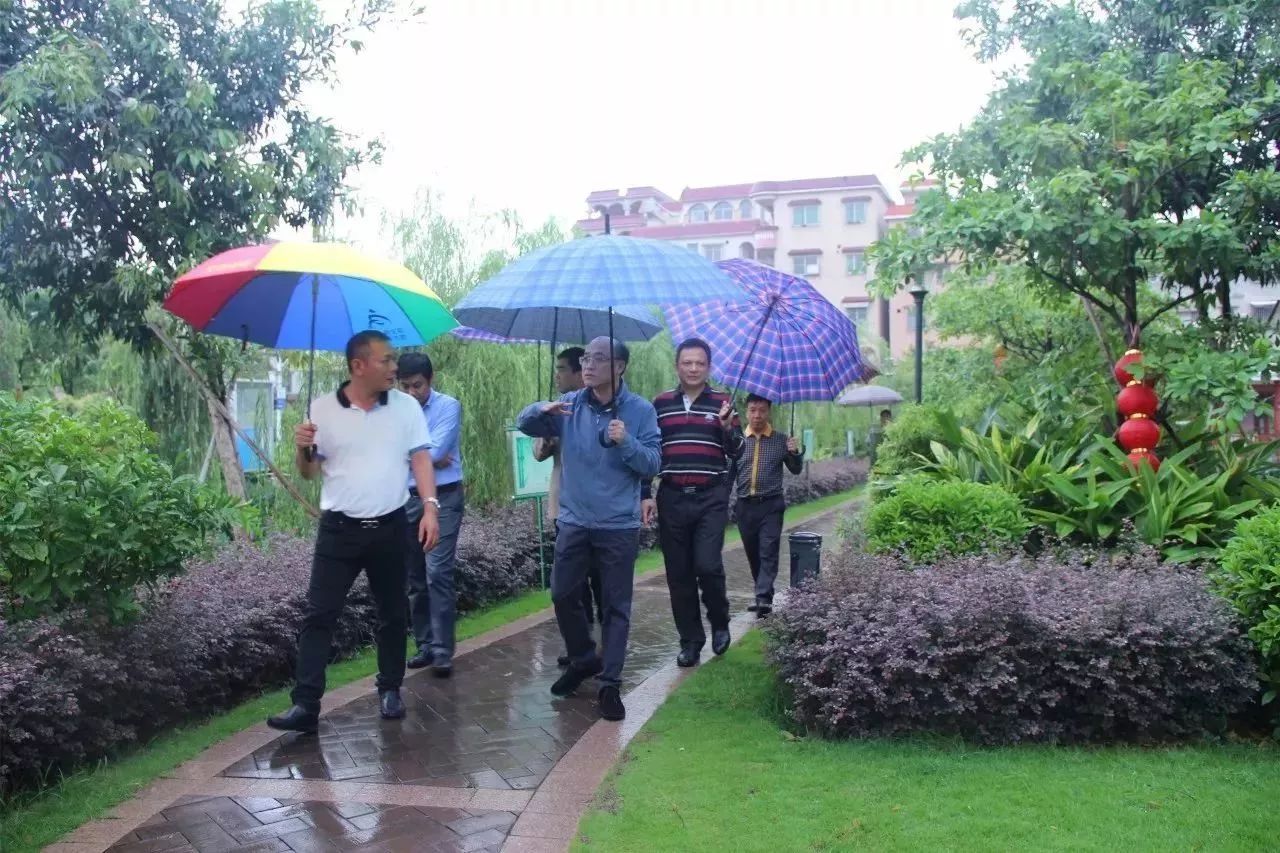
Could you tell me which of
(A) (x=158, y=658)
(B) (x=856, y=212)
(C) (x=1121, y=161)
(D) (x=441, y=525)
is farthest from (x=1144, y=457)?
(B) (x=856, y=212)

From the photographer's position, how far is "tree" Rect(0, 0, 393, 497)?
705cm

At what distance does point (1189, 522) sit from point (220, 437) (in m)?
6.83

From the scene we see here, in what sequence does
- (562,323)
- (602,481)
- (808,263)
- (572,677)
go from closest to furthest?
(602,481) < (572,677) < (562,323) < (808,263)

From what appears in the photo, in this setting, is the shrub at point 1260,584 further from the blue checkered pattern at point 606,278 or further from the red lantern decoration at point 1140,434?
the blue checkered pattern at point 606,278

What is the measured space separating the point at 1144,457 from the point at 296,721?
5050 mm

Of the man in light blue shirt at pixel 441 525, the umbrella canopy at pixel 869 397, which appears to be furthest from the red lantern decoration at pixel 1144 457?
the umbrella canopy at pixel 869 397

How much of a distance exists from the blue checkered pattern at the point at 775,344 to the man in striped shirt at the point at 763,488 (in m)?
0.69

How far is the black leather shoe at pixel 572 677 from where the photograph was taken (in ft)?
19.9

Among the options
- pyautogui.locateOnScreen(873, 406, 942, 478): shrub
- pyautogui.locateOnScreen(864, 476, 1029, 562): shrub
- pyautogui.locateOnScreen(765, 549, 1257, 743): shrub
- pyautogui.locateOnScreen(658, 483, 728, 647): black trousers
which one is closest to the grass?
pyautogui.locateOnScreen(658, 483, 728, 647): black trousers

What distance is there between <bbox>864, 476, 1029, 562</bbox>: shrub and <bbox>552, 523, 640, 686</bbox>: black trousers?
5.23 ft

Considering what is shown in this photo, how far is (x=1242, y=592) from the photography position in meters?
5.26

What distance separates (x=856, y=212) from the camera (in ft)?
184

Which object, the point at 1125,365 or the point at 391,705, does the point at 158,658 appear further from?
the point at 1125,365

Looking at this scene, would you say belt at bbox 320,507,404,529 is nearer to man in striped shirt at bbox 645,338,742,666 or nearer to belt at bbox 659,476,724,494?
man in striped shirt at bbox 645,338,742,666
